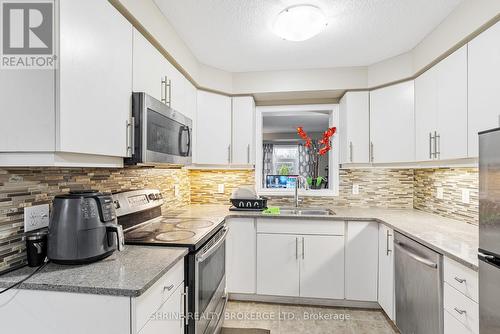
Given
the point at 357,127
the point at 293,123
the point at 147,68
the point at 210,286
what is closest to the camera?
the point at 147,68

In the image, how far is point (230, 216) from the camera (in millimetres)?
2428

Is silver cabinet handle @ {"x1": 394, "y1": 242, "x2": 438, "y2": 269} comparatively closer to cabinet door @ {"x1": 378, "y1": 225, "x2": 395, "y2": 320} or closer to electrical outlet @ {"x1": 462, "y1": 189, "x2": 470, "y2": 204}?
cabinet door @ {"x1": 378, "y1": 225, "x2": 395, "y2": 320}

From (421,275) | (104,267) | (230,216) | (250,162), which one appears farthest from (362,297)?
(104,267)

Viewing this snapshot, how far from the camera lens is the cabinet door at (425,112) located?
78.7 inches

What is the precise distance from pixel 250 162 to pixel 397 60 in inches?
64.8

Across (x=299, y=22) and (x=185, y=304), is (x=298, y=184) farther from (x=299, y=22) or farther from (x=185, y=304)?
(x=185, y=304)

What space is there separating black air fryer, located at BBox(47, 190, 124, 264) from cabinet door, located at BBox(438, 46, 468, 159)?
2.09 meters

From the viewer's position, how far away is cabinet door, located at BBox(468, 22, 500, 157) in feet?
4.65

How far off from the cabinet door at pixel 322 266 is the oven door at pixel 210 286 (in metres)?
0.76

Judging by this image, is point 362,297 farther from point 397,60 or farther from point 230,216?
point 397,60

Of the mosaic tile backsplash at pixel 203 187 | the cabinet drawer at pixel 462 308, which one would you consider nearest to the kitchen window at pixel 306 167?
the mosaic tile backsplash at pixel 203 187

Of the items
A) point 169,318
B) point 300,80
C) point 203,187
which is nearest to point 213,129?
point 203,187

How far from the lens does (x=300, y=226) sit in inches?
93.7

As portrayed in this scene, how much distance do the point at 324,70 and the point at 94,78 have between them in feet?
7.11
